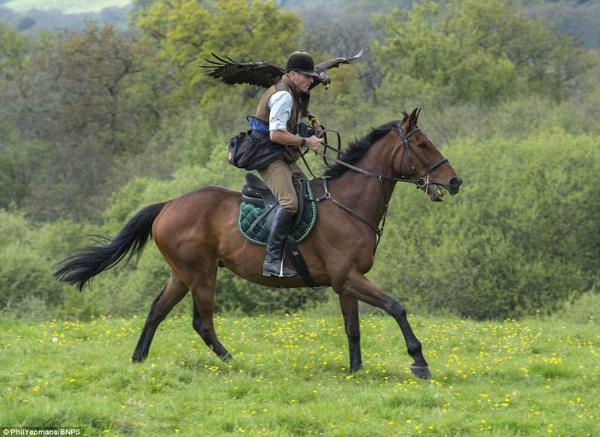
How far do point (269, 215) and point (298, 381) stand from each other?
208cm

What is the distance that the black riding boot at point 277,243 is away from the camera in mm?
11648

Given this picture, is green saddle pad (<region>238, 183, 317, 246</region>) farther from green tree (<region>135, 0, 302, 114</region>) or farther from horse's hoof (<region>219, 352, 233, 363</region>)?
green tree (<region>135, 0, 302, 114</region>)

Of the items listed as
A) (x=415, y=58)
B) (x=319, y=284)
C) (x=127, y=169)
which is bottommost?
(x=127, y=169)

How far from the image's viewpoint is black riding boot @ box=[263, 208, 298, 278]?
11648 millimetres

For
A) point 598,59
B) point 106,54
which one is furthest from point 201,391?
point 598,59

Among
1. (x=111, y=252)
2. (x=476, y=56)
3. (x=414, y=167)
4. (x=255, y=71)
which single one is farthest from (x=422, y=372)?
(x=476, y=56)

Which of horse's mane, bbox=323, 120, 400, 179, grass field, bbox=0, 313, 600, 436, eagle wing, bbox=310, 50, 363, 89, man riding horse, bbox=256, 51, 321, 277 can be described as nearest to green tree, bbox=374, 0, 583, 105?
grass field, bbox=0, 313, 600, 436

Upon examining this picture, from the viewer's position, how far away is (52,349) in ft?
42.2

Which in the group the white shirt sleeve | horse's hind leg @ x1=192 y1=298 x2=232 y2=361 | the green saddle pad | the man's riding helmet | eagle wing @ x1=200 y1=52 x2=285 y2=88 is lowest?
horse's hind leg @ x1=192 y1=298 x2=232 y2=361

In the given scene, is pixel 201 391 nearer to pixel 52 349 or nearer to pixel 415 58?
pixel 52 349

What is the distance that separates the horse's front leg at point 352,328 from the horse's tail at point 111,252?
2.81 meters

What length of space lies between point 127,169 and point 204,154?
247 inches

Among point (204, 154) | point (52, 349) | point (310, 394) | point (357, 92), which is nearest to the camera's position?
point (310, 394)

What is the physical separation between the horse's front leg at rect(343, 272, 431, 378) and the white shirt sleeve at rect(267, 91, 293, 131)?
2003 millimetres
